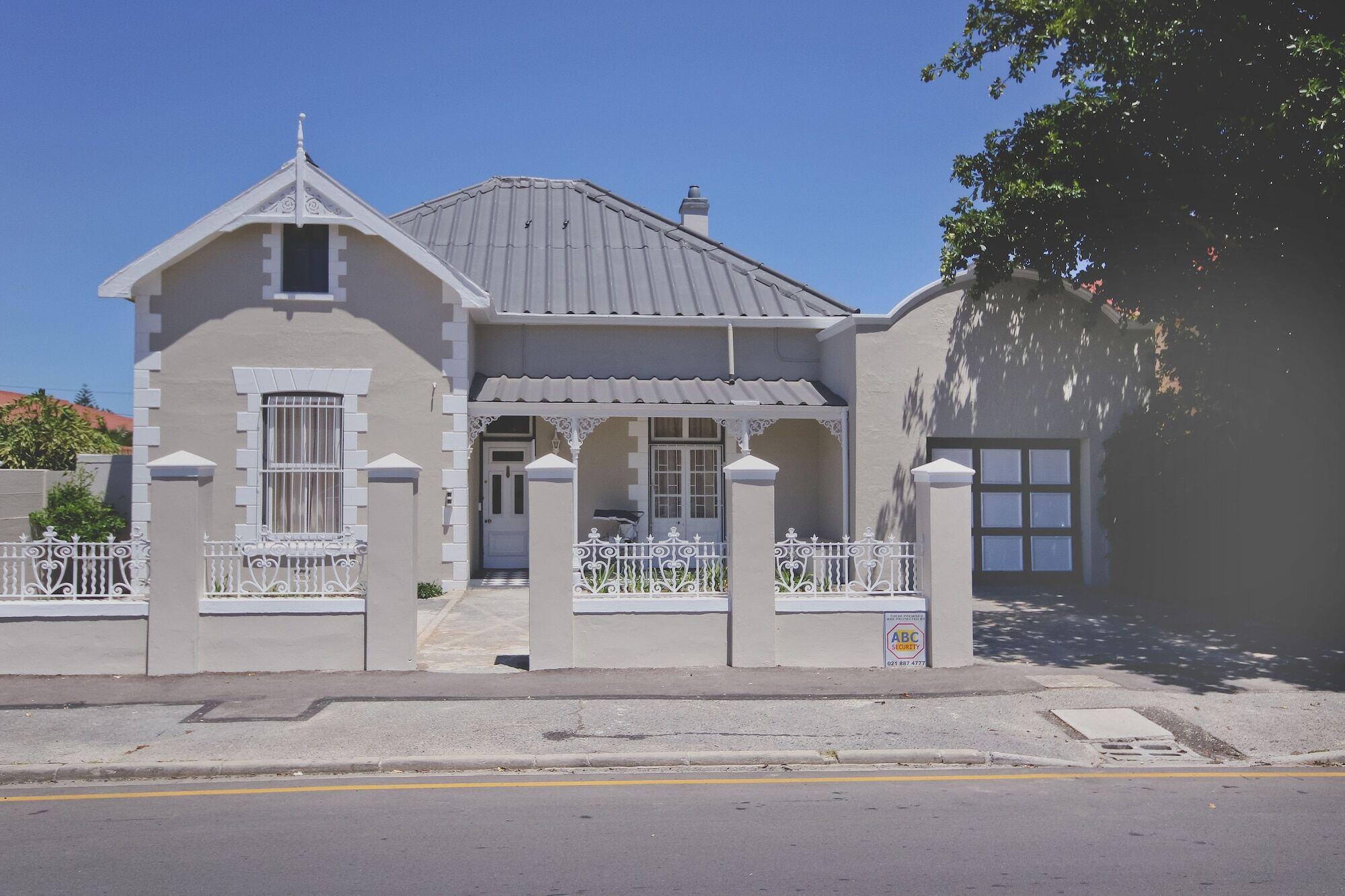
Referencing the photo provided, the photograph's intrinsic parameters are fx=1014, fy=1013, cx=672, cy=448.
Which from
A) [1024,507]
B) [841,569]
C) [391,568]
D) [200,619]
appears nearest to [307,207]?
[200,619]

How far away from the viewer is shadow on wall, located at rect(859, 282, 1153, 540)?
1459 cm

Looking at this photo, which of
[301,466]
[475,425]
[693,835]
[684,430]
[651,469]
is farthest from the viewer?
[684,430]

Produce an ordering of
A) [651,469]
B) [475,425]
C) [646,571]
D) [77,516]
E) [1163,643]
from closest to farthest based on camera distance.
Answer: [646,571]
[1163,643]
[77,516]
[475,425]
[651,469]

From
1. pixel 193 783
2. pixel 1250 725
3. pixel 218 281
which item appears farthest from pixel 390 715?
pixel 218 281

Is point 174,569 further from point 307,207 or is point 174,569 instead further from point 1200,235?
point 1200,235

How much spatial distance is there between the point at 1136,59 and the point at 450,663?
33.3 feet

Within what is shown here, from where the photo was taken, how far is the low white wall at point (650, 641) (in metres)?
9.26

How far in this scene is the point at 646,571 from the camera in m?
9.62

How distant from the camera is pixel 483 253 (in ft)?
57.5

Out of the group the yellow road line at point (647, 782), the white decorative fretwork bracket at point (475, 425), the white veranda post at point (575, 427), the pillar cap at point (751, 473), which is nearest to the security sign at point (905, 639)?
the pillar cap at point (751, 473)

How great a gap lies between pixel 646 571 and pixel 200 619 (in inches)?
158

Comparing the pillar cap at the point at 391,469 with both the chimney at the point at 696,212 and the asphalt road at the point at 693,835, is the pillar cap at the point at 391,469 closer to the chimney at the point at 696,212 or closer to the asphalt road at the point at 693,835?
the asphalt road at the point at 693,835

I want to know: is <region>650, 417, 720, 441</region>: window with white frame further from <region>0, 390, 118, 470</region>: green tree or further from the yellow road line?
the yellow road line

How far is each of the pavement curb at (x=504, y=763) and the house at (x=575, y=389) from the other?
7.60m
